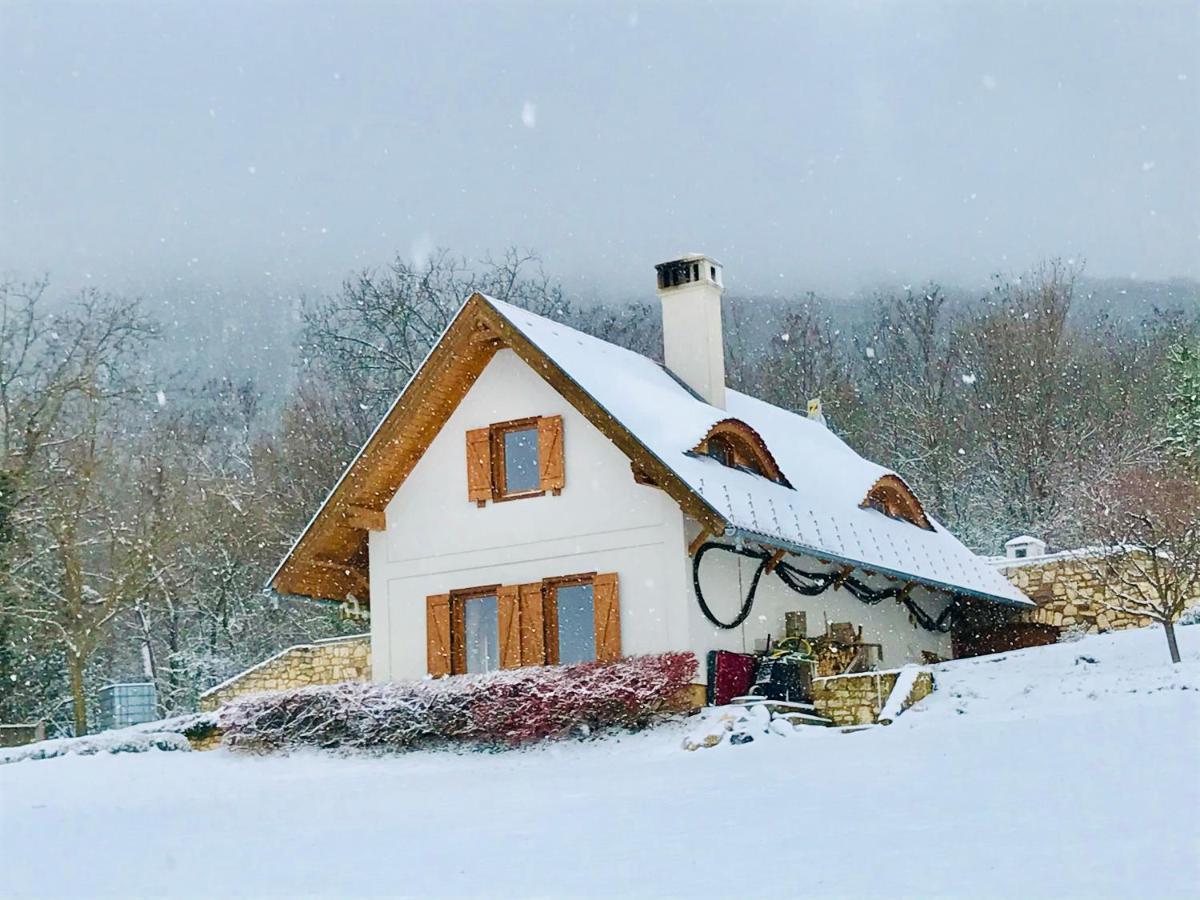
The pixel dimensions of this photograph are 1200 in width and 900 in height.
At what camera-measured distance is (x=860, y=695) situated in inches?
678

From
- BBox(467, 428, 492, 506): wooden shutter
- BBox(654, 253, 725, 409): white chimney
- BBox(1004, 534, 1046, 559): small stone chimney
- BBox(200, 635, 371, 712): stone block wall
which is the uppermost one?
BBox(654, 253, 725, 409): white chimney

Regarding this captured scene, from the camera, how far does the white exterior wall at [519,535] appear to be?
683 inches

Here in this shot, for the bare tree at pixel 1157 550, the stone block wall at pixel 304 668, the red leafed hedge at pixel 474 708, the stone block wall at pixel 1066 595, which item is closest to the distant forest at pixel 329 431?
the bare tree at pixel 1157 550

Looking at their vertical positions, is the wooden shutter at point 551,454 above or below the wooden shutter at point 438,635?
above

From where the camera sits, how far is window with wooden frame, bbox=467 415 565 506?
18438 mm


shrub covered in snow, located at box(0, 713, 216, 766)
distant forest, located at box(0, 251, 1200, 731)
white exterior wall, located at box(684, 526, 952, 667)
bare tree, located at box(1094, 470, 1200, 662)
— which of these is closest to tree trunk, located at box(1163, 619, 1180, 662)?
bare tree, located at box(1094, 470, 1200, 662)

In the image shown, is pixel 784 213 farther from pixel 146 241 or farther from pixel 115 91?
pixel 115 91

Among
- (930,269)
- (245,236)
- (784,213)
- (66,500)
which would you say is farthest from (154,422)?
(245,236)

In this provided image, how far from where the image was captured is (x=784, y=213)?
102 meters

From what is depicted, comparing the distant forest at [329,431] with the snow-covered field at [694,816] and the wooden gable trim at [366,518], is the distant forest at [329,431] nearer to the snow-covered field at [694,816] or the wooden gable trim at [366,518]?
the wooden gable trim at [366,518]

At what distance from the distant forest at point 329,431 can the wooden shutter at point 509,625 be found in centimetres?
547

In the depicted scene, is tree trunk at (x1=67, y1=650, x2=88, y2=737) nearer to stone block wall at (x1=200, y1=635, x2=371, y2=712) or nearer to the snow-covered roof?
stone block wall at (x1=200, y1=635, x2=371, y2=712)

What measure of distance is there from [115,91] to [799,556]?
427ft

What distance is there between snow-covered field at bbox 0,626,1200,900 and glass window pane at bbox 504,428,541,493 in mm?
3636
